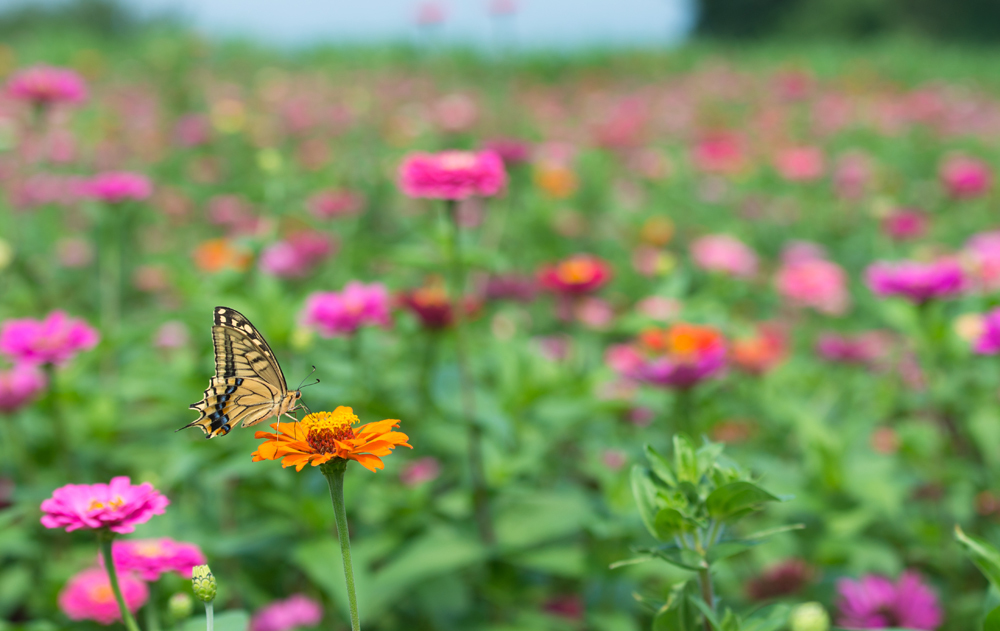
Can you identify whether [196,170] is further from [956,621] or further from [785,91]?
[785,91]

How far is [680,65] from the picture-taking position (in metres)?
10.2

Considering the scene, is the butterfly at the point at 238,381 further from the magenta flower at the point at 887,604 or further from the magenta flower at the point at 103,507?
the magenta flower at the point at 887,604

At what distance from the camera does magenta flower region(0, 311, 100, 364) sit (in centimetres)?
147

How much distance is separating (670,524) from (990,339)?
979 millimetres

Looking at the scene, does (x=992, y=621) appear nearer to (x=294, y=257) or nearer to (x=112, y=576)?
(x=112, y=576)

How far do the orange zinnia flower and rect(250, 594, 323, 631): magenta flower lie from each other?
85 cm

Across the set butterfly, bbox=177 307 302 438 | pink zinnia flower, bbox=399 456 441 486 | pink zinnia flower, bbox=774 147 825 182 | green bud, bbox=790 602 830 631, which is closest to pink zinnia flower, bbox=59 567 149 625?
butterfly, bbox=177 307 302 438

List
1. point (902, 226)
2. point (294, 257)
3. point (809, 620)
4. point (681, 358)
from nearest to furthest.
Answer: point (809, 620), point (681, 358), point (294, 257), point (902, 226)

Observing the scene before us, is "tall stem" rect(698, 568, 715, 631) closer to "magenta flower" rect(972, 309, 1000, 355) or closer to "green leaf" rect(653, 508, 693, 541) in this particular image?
"green leaf" rect(653, 508, 693, 541)

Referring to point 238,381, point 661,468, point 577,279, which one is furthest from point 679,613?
point 577,279

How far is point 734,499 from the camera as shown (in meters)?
0.83

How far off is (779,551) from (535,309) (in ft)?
5.21

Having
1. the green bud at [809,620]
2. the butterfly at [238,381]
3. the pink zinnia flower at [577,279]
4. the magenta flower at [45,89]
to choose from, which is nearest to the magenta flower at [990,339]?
the green bud at [809,620]

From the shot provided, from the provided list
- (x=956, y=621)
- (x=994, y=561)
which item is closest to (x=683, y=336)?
(x=956, y=621)
